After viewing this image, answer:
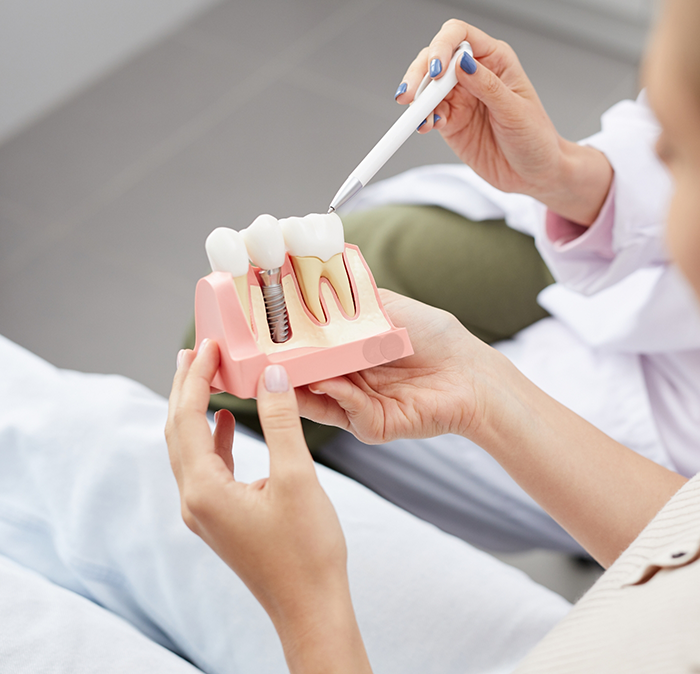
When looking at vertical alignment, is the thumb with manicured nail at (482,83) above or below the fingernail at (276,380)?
above

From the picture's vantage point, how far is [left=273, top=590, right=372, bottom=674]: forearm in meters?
0.51

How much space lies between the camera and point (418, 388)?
0.70 metres

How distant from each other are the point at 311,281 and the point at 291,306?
31 millimetres

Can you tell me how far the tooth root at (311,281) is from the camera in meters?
0.69

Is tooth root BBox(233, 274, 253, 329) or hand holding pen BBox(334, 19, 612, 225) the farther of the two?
hand holding pen BBox(334, 19, 612, 225)

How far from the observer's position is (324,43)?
8.07 ft

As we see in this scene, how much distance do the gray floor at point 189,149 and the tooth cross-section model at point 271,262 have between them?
1.01m

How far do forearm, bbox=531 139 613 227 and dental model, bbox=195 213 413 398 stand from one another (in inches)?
13.4

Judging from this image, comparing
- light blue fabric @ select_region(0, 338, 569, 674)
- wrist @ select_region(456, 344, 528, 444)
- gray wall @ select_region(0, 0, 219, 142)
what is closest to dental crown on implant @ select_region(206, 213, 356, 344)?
wrist @ select_region(456, 344, 528, 444)

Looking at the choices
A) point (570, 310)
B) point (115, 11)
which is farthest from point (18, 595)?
point (115, 11)

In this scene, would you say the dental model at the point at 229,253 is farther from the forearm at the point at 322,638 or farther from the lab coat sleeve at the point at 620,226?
the lab coat sleeve at the point at 620,226

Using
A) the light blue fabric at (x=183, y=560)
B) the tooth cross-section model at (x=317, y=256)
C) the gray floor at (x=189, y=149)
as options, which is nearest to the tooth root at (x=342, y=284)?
the tooth cross-section model at (x=317, y=256)

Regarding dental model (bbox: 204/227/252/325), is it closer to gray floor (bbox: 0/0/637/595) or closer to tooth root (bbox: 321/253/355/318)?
tooth root (bbox: 321/253/355/318)

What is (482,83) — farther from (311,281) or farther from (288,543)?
(288,543)
